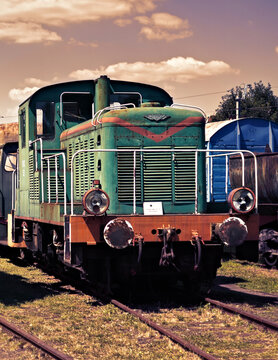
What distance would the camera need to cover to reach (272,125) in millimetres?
20938

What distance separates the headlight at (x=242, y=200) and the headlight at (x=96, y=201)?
1846mm

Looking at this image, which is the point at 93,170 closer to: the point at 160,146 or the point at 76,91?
the point at 160,146

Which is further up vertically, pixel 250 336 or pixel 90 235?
pixel 90 235

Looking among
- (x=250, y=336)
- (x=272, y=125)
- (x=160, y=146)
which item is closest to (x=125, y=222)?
(x=160, y=146)

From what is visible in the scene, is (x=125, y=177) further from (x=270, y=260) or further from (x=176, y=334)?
(x=270, y=260)

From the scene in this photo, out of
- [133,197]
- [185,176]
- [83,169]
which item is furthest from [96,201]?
[83,169]

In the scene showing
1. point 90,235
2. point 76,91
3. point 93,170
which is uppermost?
point 76,91

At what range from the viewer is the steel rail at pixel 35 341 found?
6148 mm

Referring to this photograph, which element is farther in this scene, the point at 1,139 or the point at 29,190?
the point at 1,139

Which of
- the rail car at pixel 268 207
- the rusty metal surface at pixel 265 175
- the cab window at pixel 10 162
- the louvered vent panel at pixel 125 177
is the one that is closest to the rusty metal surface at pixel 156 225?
the louvered vent panel at pixel 125 177

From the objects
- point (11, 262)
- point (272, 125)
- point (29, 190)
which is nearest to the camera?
point (29, 190)

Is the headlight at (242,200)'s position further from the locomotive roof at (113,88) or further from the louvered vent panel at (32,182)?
the louvered vent panel at (32,182)

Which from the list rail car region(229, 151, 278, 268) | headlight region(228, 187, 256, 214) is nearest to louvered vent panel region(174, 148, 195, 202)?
headlight region(228, 187, 256, 214)

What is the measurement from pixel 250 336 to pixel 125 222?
2299 millimetres
